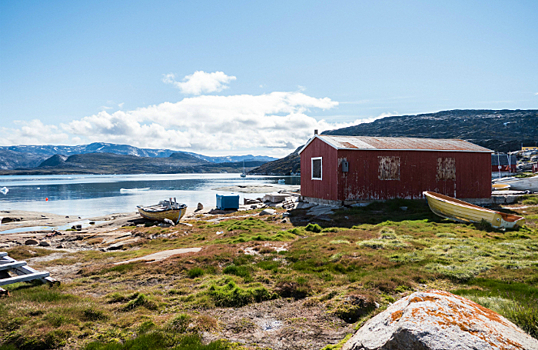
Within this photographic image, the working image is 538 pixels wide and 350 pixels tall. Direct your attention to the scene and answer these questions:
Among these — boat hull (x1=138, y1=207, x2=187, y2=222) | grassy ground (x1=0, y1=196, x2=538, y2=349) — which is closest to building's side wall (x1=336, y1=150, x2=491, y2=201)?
grassy ground (x1=0, y1=196, x2=538, y2=349)

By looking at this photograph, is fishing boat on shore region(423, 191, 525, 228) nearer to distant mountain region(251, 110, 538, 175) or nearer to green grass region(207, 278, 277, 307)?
green grass region(207, 278, 277, 307)

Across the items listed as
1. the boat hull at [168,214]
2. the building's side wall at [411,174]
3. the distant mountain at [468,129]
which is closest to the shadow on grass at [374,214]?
the building's side wall at [411,174]

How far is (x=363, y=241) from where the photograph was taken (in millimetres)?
11094

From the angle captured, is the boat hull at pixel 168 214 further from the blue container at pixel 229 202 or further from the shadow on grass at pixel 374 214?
the shadow on grass at pixel 374 214

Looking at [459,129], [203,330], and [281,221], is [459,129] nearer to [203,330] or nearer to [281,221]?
[281,221]

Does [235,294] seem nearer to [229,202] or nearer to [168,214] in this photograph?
[168,214]

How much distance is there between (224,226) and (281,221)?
3.27m

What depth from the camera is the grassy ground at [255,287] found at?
4.84 m

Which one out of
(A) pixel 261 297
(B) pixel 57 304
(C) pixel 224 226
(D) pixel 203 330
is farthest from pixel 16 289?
(C) pixel 224 226

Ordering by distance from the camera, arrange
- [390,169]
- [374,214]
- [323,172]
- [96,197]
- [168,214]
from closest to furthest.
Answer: [374,214] < [390,169] < [323,172] < [168,214] < [96,197]

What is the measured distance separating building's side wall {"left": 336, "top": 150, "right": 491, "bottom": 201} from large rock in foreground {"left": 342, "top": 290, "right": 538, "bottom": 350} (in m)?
17.2

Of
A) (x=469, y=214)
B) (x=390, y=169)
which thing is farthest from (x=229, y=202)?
(x=469, y=214)

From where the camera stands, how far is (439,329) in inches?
115

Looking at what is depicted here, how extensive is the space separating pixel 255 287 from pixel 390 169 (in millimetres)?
16892
